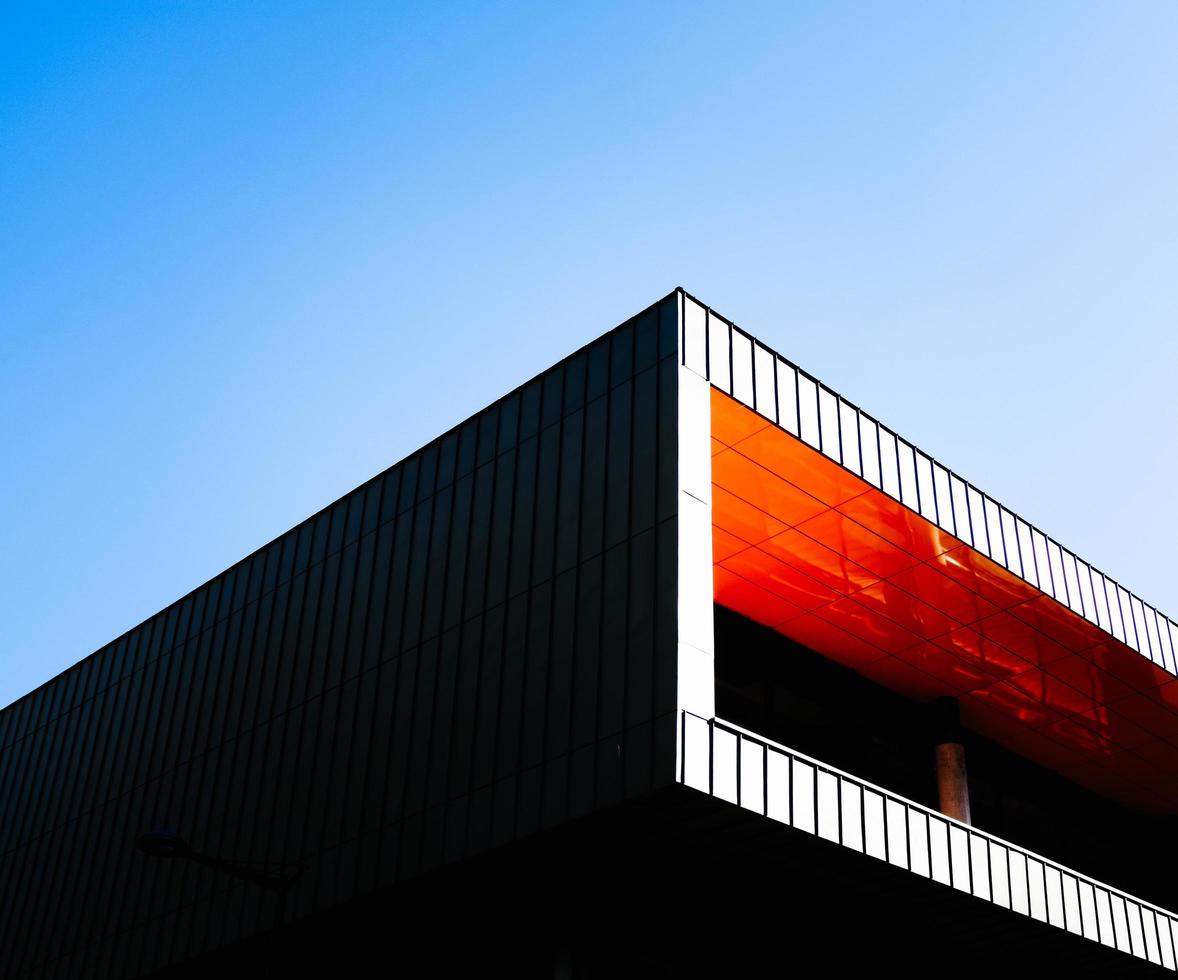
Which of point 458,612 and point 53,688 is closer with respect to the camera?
point 458,612

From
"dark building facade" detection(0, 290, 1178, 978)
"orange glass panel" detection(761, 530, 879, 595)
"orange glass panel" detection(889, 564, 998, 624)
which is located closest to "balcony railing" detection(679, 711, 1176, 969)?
"dark building facade" detection(0, 290, 1178, 978)

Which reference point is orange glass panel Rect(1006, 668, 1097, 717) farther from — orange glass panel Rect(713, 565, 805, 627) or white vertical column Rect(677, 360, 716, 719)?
white vertical column Rect(677, 360, 716, 719)

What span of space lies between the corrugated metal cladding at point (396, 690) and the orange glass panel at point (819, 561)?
4.57 meters

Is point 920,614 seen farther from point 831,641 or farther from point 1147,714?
point 1147,714

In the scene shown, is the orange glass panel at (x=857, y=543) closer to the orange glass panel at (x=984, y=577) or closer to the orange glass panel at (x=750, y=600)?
the orange glass panel at (x=984, y=577)

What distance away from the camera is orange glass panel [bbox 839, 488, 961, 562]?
20531mm

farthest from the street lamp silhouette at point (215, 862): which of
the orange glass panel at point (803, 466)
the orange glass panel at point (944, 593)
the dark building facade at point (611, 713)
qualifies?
the orange glass panel at point (944, 593)


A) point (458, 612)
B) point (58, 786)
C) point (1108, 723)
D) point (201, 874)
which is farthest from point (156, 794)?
point (1108, 723)

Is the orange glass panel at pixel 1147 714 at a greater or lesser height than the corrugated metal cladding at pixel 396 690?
greater

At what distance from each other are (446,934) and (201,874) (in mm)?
5507

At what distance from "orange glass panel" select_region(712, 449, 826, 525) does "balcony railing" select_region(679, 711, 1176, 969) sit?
4.38m

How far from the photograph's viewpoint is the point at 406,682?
2019cm

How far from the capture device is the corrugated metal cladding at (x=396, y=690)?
17172 mm

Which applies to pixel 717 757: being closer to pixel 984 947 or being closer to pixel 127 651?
pixel 984 947
